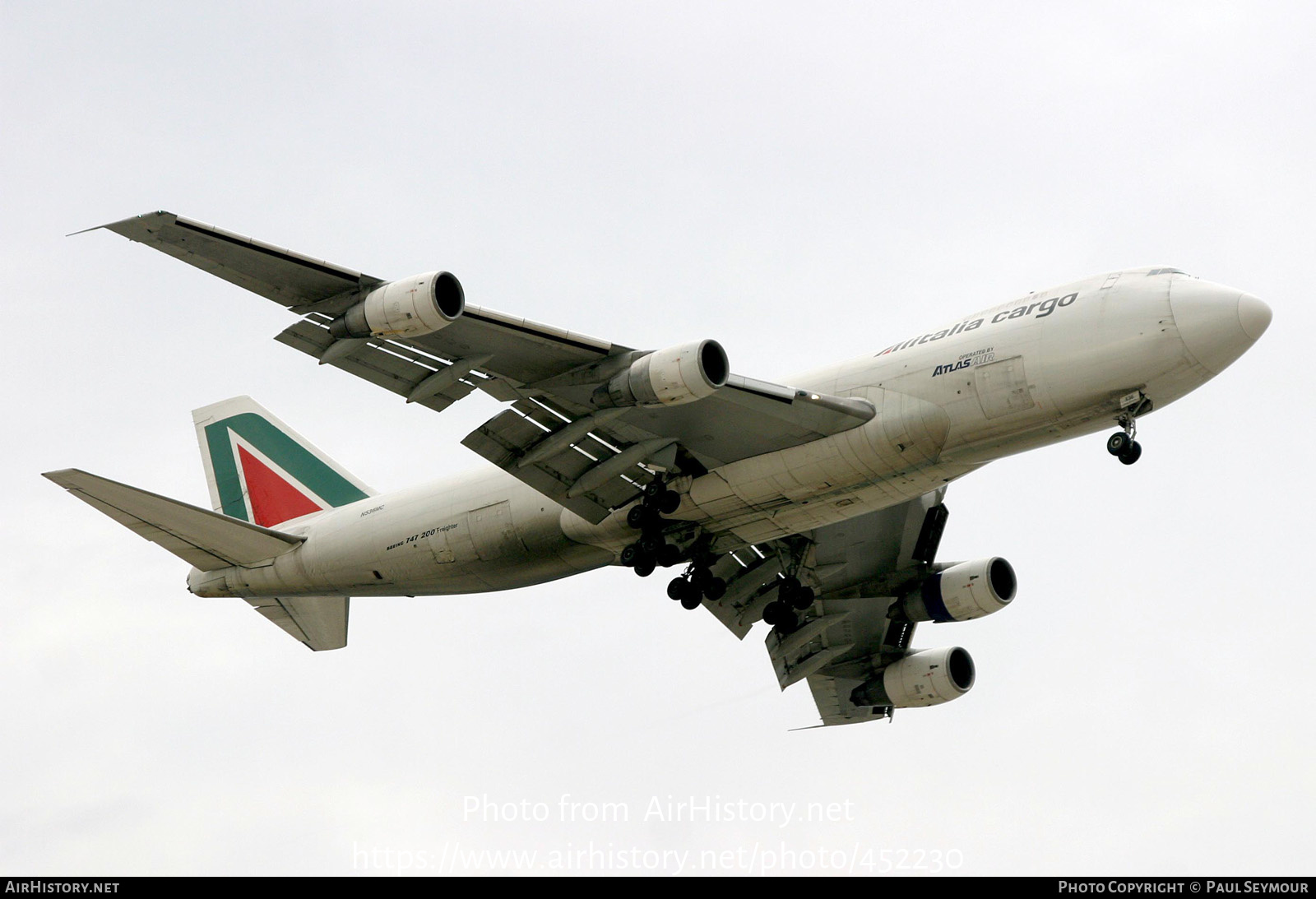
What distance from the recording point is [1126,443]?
83.7 ft

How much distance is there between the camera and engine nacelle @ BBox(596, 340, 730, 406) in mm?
24609

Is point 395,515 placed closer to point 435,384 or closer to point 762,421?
point 435,384

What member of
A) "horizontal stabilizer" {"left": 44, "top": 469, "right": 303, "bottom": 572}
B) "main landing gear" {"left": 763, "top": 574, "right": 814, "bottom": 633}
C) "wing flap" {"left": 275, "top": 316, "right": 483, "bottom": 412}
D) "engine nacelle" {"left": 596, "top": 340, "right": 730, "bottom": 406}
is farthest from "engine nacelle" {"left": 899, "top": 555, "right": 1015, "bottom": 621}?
"horizontal stabilizer" {"left": 44, "top": 469, "right": 303, "bottom": 572}

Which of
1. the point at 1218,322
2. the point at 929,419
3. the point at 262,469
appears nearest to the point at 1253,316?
the point at 1218,322

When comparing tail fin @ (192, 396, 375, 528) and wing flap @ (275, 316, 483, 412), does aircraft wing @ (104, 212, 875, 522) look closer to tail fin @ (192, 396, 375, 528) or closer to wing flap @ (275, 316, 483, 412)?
wing flap @ (275, 316, 483, 412)

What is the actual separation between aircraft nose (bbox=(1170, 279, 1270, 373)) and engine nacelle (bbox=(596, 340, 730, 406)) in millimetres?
7874

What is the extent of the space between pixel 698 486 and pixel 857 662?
9454 millimetres

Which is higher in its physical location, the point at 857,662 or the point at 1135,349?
the point at 1135,349

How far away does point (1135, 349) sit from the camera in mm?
24984

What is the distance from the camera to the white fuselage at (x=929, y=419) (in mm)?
25078

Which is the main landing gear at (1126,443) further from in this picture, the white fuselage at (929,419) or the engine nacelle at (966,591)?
the engine nacelle at (966,591)

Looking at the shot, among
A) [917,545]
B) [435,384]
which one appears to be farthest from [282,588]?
[917,545]
